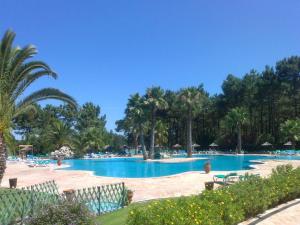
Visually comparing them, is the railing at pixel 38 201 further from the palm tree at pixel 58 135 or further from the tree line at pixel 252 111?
the palm tree at pixel 58 135

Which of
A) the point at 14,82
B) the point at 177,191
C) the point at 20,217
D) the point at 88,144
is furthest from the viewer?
the point at 88,144

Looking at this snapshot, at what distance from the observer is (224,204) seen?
9430 mm

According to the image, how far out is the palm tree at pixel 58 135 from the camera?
66.9 metres

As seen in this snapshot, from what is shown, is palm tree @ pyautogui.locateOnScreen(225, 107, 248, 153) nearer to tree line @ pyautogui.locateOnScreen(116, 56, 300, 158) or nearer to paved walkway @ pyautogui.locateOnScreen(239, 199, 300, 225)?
tree line @ pyautogui.locateOnScreen(116, 56, 300, 158)

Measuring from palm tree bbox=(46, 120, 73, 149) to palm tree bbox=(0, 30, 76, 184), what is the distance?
52.2 metres

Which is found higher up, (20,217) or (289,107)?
(289,107)

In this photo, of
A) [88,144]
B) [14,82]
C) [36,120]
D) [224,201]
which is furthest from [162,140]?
[224,201]

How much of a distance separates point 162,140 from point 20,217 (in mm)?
60916

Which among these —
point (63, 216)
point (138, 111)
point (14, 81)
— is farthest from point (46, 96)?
point (138, 111)

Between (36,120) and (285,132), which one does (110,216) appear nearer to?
(285,132)

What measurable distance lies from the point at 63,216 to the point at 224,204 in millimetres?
3767

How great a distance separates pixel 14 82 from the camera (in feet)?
48.5

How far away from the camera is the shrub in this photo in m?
7.55

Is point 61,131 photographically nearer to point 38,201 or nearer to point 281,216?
point 38,201
